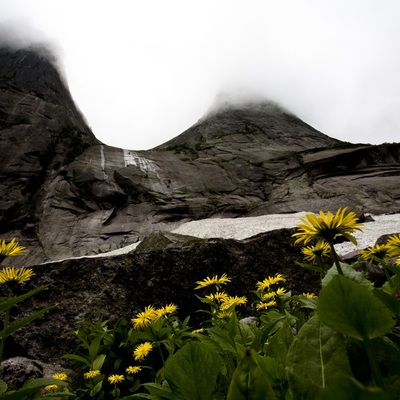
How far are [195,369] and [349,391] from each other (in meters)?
0.42

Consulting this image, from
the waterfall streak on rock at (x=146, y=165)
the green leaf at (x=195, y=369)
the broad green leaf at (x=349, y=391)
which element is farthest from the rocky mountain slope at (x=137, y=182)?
the broad green leaf at (x=349, y=391)

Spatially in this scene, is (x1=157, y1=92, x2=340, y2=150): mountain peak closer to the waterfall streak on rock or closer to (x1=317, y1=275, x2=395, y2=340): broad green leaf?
the waterfall streak on rock

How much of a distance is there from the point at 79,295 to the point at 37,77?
60630 mm

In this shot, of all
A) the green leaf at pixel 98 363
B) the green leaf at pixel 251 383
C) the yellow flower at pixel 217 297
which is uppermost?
the green leaf at pixel 251 383

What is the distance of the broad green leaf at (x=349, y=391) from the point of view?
337mm

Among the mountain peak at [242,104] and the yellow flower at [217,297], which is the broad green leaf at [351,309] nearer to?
the yellow flower at [217,297]

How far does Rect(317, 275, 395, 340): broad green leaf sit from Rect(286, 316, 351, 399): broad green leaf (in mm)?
76

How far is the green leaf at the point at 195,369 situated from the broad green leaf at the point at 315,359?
0.54ft

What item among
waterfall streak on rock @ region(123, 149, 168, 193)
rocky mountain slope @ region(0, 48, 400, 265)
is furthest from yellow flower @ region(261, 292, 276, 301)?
waterfall streak on rock @ region(123, 149, 168, 193)

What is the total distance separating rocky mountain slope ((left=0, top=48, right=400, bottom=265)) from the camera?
2580cm

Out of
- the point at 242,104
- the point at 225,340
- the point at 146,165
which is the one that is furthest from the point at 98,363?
the point at 242,104

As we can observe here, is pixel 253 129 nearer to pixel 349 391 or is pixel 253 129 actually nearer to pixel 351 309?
pixel 351 309

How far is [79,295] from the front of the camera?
414cm

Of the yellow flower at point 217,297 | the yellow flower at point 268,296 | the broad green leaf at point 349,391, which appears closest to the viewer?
the broad green leaf at point 349,391
